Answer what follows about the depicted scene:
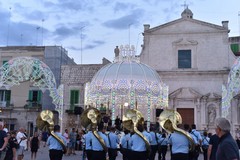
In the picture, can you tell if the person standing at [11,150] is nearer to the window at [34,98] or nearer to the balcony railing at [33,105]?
the balcony railing at [33,105]

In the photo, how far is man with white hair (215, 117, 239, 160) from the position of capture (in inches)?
188

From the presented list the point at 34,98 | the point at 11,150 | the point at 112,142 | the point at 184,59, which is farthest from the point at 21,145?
the point at 34,98

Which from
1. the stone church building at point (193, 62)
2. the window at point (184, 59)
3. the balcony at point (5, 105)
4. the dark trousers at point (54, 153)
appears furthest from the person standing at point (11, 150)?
the balcony at point (5, 105)

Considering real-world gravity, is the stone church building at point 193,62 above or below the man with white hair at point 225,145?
above

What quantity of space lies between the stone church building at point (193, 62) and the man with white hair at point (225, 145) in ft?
86.2

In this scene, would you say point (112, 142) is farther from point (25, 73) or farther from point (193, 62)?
point (193, 62)

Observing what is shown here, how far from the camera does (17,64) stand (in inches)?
979

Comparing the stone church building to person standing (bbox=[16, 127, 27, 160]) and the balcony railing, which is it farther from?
person standing (bbox=[16, 127, 27, 160])

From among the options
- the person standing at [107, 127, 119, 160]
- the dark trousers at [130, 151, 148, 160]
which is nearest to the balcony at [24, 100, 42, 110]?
the person standing at [107, 127, 119, 160]

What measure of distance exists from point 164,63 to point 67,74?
398 inches

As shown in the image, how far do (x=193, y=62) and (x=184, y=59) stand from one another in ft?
2.88

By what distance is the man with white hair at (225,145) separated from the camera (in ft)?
15.7

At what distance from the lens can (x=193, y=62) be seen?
106 ft

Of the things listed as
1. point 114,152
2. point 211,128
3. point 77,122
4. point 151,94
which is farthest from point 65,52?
point 114,152
